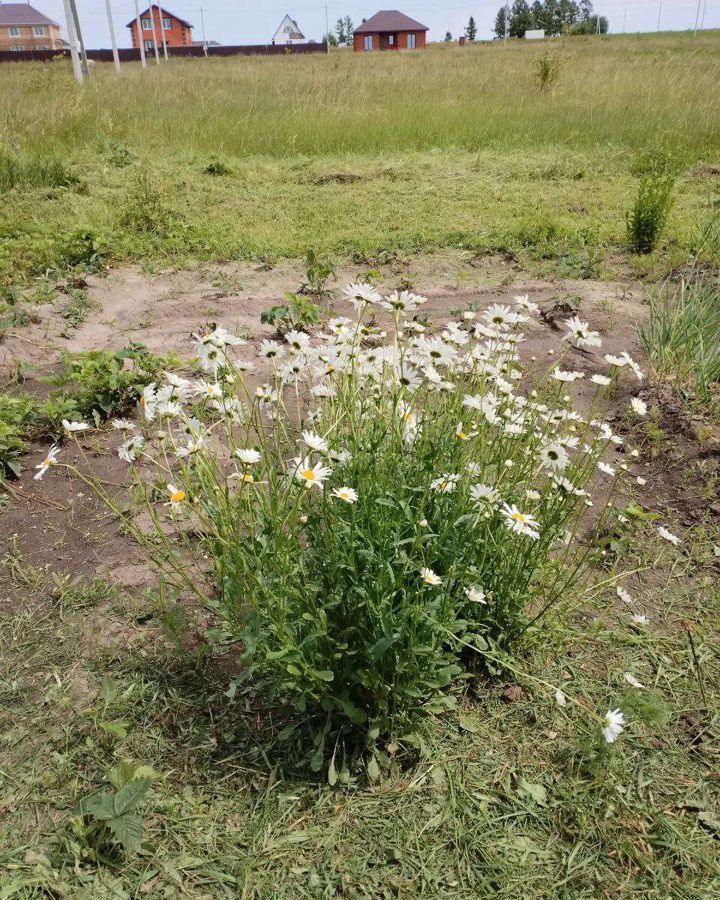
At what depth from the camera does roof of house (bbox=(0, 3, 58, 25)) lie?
2516 inches

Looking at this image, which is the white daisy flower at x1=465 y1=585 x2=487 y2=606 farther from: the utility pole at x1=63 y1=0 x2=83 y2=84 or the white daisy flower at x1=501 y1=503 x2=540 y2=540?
the utility pole at x1=63 y1=0 x2=83 y2=84

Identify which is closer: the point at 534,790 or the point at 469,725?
the point at 534,790

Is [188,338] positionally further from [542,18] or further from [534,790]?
[542,18]

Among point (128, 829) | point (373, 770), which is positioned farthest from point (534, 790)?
point (128, 829)

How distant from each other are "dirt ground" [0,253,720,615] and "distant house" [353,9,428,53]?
57.5 meters

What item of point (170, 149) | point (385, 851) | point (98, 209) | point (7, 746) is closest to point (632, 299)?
point (385, 851)

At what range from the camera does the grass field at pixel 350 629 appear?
1522 millimetres

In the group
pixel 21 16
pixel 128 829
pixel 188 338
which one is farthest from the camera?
pixel 21 16

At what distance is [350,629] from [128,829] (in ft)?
2.18

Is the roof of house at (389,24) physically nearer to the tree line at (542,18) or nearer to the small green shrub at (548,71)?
the tree line at (542,18)

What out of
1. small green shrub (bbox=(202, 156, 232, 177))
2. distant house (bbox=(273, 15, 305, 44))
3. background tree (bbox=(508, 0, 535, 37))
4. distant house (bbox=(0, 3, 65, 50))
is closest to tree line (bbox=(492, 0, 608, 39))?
background tree (bbox=(508, 0, 535, 37))

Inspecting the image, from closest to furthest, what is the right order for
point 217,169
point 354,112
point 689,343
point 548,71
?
point 689,343 < point 217,169 < point 354,112 < point 548,71

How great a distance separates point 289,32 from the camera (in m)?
62.7

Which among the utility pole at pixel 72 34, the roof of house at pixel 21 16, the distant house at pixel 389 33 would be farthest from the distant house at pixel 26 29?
the utility pole at pixel 72 34
